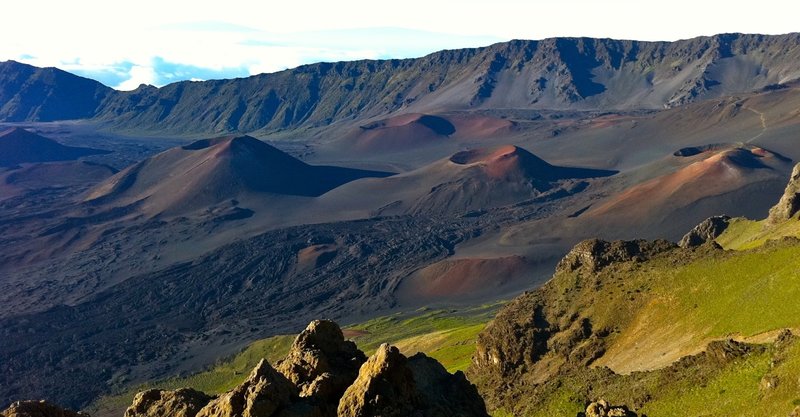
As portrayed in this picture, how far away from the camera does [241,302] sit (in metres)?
122

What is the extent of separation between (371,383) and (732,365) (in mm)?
17720

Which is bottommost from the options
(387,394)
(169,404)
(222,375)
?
(222,375)

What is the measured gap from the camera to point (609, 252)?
163 feet

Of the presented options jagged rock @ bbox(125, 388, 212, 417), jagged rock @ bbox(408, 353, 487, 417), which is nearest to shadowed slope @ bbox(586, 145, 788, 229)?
jagged rock @ bbox(408, 353, 487, 417)

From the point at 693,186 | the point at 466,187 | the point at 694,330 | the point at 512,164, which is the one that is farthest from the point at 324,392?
the point at 512,164

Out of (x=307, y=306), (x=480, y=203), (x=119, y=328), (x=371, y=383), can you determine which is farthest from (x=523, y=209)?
(x=371, y=383)

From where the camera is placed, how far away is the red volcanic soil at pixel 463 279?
382ft

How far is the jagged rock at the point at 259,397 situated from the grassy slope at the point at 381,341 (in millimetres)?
47968

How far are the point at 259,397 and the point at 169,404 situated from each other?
5.30 metres

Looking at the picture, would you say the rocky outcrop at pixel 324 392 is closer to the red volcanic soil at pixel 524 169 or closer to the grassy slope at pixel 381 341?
the grassy slope at pixel 381 341

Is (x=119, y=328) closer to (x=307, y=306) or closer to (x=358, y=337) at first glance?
(x=307, y=306)

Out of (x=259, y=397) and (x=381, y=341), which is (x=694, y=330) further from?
(x=381, y=341)

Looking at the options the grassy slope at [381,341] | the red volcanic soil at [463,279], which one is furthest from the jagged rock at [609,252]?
the red volcanic soil at [463,279]

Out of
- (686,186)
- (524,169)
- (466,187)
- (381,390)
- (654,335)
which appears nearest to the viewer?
(381,390)
